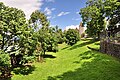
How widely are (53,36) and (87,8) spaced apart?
21994 mm

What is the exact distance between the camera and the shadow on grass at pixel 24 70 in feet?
155

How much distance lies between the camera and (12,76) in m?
44.8

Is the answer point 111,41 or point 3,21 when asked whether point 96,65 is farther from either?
point 3,21

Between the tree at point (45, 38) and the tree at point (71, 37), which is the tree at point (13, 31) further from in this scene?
the tree at point (71, 37)

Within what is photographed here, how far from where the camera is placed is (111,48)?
52.9 metres

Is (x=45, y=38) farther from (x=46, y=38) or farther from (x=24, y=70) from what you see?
(x=24, y=70)

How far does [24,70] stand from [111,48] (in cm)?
2090

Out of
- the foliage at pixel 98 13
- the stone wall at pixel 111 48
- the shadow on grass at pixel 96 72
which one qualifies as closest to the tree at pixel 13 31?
the shadow on grass at pixel 96 72

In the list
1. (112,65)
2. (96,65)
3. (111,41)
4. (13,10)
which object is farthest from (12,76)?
(111,41)

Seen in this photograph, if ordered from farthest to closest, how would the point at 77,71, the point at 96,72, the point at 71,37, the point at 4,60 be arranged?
1. the point at 71,37
2. the point at 77,71
3. the point at 96,72
4. the point at 4,60

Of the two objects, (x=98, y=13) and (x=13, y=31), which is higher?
(x=98, y=13)

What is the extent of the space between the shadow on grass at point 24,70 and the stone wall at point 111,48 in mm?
18687

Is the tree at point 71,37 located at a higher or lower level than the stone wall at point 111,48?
higher

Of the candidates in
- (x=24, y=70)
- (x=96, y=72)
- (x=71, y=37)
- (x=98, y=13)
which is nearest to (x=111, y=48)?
(x=96, y=72)
